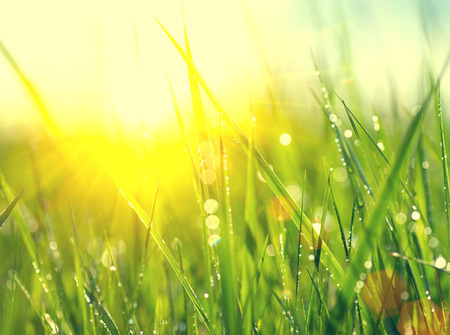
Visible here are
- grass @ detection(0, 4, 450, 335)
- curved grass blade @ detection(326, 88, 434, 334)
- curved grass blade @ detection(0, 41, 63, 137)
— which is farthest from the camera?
curved grass blade @ detection(0, 41, 63, 137)

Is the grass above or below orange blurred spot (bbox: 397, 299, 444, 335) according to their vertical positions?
above

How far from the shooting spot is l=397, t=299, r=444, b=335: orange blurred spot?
1.65 feet

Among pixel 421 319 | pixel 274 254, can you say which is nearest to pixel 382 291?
pixel 421 319

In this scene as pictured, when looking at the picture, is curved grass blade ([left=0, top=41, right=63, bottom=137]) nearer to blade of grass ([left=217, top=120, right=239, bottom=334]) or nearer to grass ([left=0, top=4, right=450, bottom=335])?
grass ([left=0, top=4, right=450, bottom=335])

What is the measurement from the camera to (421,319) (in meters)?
0.53

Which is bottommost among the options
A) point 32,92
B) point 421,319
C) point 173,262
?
point 421,319

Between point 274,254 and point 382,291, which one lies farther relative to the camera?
point 274,254

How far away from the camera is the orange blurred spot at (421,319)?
Answer: 50cm

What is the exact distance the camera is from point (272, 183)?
1.52 feet

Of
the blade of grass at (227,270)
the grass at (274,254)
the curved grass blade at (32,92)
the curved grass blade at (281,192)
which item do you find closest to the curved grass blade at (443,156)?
the grass at (274,254)

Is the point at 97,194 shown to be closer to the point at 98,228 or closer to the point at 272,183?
the point at 98,228

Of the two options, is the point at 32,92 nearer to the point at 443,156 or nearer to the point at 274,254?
the point at 274,254

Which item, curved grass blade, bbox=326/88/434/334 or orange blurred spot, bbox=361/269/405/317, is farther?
orange blurred spot, bbox=361/269/405/317

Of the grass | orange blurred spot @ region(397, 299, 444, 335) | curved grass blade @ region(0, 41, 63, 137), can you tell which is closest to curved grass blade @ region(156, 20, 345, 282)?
the grass
